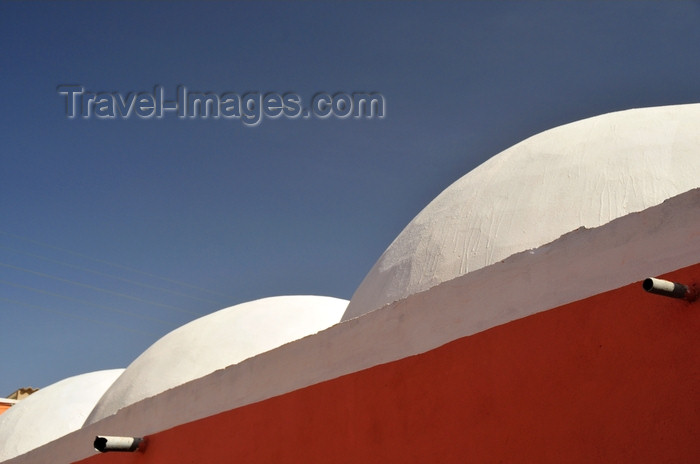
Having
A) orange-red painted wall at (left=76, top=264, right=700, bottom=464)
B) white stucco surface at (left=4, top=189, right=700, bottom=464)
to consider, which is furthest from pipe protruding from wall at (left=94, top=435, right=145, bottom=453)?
orange-red painted wall at (left=76, top=264, right=700, bottom=464)

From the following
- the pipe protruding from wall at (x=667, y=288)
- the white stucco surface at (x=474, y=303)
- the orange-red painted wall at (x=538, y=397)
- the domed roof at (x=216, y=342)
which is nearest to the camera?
the pipe protruding from wall at (x=667, y=288)

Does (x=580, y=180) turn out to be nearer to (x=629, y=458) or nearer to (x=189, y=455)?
(x=629, y=458)

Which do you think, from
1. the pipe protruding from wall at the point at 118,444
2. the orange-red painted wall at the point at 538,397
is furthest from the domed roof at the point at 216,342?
the orange-red painted wall at the point at 538,397

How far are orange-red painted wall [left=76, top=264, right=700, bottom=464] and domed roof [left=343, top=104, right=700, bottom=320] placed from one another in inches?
41.9

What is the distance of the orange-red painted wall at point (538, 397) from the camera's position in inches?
104

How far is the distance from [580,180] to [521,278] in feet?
4.90

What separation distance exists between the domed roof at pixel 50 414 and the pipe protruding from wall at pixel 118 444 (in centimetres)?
610

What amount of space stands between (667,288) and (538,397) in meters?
0.71

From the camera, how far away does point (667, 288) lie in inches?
99.5

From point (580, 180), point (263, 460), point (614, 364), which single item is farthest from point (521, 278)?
point (263, 460)

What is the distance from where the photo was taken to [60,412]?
37.8 feet

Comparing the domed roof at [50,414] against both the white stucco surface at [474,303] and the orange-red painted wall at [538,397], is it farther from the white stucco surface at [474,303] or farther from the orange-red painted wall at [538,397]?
the orange-red painted wall at [538,397]

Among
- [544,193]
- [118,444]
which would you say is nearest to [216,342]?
[118,444]

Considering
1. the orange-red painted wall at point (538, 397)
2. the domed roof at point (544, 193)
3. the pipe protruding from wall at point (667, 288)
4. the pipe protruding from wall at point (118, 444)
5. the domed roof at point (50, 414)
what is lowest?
the domed roof at point (50, 414)
